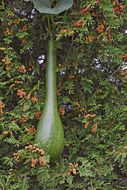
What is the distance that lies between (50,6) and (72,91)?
16.0 inches

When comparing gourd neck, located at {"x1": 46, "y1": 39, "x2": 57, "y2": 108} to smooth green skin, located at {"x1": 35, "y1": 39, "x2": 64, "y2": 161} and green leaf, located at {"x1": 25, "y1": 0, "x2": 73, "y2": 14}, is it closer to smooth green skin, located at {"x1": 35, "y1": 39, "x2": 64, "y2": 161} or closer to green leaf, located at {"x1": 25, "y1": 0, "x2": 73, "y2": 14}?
smooth green skin, located at {"x1": 35, "y1": 39, "x2": 64, "y2": 161}

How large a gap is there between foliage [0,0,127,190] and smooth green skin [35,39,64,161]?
Result: 6 centimetres

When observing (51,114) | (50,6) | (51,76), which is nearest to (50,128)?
(51,114)

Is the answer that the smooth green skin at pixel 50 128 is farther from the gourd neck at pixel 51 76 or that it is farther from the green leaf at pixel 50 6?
the green leaf at pixel 50 6

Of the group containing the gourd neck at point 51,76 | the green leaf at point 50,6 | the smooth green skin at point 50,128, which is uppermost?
the green leaf at point 50,6

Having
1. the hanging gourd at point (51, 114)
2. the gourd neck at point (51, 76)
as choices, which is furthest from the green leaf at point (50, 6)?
the gourd neck at point (51, 76)

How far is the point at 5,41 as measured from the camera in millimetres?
1014

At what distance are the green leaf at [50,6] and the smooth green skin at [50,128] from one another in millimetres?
242

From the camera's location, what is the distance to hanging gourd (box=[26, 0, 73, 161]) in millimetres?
870

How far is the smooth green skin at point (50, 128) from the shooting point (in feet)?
2.84

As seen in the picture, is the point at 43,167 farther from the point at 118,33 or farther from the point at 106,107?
the point at 118,33

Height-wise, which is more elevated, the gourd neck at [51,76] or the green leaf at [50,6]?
Result: the green leaf at [50,6]

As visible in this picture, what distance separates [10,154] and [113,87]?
59 centimetres

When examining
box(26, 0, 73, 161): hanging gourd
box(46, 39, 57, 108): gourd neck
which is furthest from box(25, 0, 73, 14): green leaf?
Result: box(46, 39, 57, 108): gourd neck
